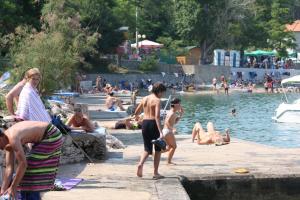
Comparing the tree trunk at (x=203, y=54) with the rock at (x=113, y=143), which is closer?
the rock at (x=113, y=143)

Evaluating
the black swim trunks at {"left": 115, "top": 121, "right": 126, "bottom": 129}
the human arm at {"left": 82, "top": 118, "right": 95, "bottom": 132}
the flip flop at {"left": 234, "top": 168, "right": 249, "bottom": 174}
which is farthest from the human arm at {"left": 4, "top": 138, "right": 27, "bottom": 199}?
the black swim trunks at {"left": 115, "top": 121, "right": 126, "bottom": 129}

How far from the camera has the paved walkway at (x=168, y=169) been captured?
9164 millimetres

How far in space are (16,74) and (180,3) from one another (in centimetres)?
4828

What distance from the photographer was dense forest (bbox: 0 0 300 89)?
2575 centimetres

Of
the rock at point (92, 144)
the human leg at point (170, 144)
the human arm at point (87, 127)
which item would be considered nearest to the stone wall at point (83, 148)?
the rock at point (92, 144)

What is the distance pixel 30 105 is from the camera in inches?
335

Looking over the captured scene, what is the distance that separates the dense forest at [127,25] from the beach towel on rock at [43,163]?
18427mm

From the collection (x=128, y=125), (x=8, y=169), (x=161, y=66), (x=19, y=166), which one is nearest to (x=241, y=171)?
(x=8, y=169)

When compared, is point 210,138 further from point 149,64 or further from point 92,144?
point 149,64

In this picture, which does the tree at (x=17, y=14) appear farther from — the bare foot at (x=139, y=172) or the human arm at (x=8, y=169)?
the human arm at (x=8, y=169)

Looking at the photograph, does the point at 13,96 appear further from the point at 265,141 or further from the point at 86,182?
the point at 265,141

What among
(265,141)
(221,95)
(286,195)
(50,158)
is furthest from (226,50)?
(50,158)

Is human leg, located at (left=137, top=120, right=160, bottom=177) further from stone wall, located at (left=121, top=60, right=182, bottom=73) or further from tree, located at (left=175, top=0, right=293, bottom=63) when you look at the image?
tree, located at (left=175, top=0, right=293, bottom=63)

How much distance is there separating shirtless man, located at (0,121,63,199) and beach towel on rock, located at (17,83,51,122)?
2506mm
